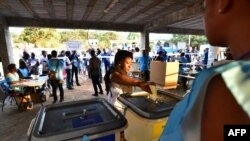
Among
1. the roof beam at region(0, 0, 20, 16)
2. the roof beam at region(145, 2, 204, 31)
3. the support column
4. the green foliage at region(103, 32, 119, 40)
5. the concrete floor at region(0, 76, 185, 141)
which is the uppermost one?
the green foliage at region(103, 32, 119, 40)

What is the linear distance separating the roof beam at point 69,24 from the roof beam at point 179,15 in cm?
125

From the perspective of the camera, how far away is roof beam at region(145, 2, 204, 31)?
6593 millimetres

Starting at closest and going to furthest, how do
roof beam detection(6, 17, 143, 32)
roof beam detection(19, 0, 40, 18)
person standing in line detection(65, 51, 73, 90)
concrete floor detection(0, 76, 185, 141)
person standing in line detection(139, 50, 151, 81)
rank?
1. concrete floor detection(0, 76, 185, 141)
2. roof beam detection(19, 0, 40, 18)
3. person standing in line detection(65, 51, 73, 90)
4. person standing in line detection(139, 50, 151, 81)
5. roof beam detection(6, 17, 143, 32)

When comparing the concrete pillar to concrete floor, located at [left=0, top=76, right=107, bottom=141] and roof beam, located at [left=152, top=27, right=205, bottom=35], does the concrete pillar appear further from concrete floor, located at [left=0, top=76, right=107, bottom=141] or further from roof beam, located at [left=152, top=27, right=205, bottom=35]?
roof beam, located at [left=152, top=27, right=205, bottom=35]

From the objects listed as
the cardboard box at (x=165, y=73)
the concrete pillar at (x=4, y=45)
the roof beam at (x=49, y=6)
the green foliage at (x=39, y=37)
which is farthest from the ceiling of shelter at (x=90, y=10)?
the green foliage at (x=39, y=37)

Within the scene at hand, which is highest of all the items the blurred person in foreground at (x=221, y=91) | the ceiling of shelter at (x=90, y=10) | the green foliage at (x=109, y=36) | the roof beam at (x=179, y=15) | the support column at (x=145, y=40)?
the green foliage at (x=109, y=36)

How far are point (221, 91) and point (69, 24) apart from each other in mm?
10173

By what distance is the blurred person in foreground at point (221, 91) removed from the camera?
42 centimetres

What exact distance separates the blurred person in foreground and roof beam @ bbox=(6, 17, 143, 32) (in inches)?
393

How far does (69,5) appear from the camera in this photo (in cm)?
677

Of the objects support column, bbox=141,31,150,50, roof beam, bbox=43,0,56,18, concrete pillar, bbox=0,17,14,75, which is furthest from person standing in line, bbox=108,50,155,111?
support column, bbox=141,31,150,50

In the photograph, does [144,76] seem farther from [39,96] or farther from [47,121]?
[47,121]

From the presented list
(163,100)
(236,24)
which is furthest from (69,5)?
(236,24)

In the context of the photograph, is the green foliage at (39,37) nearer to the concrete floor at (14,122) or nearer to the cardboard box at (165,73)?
the concrete floor at (14,122)
